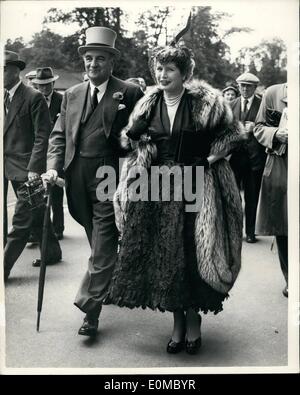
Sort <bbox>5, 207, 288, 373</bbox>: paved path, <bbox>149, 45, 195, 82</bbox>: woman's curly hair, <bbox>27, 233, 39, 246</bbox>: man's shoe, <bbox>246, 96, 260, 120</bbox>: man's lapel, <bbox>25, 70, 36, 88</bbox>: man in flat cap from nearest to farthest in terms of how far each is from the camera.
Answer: <bbox>149, 45, 195, 82</bbox>: woman's curly hair → <bbox>5, 207, 288, 373</bbox>: paved path → <bbox>25, 70, 36, 88</bbox>: man in flat cap → <bbox>246, 96, 260, 120</bbox>: man's lapel → <bbox>27, 233, 39, 246</bbox>: man's shoe

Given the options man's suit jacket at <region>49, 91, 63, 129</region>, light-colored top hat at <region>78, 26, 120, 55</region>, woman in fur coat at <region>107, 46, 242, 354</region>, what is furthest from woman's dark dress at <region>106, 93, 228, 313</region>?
man's suit jacket at <region>49, 91, 63, 129</region>

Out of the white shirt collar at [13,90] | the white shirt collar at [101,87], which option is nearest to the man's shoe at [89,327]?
the white shirt collar at [101,87]

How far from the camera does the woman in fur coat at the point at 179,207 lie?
170 inches

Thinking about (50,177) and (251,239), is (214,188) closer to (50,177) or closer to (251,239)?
(50,177)

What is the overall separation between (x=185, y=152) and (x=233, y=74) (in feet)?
3.05

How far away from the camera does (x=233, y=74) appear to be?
16.0ft

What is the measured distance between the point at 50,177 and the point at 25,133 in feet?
1.54

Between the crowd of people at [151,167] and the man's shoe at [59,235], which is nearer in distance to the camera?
the crowd of people at [151,167]

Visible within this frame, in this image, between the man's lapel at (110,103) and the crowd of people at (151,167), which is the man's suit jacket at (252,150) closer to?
the crowd of people at (151,167)

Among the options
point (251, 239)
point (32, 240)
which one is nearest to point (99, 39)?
point (32, 240)

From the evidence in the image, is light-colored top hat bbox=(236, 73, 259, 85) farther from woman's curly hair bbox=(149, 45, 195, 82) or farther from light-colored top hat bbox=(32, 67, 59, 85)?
light-colored top hat bbox=(32, 67, 59, 85)

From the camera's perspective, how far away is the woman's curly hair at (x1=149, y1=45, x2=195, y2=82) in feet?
14.1

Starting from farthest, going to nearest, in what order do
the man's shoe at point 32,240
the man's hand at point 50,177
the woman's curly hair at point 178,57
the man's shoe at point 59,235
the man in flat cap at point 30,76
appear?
the man's shoe at point 59,235 < the man's shoe at point 32,240 < the man in flat cap at point 30,76 < the man's hand at point 50,177 < the woman's curly hair at point 178,57

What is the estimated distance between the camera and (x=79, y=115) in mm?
4641
